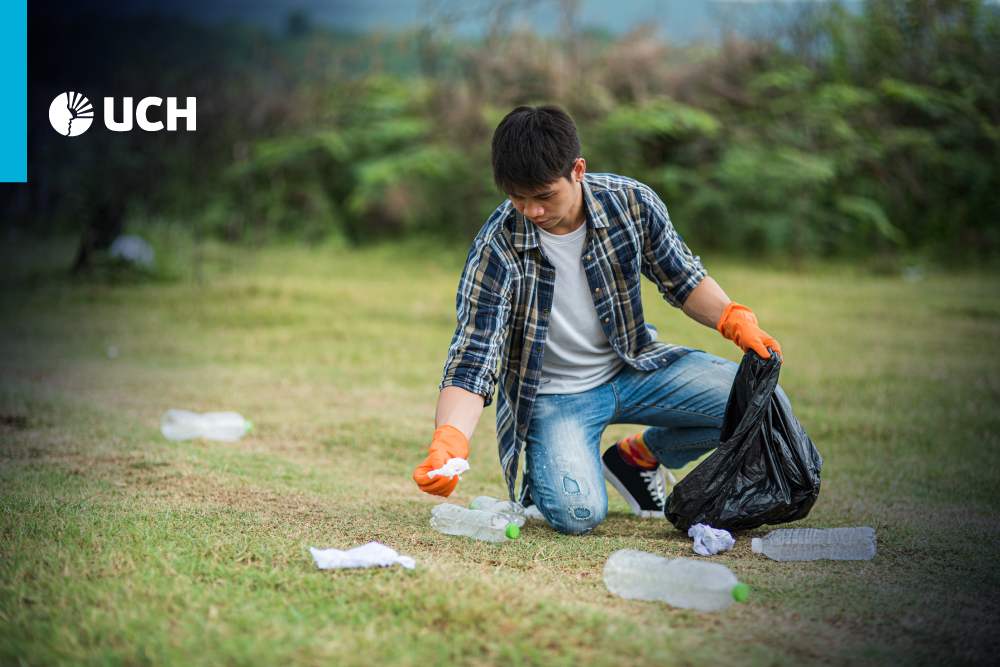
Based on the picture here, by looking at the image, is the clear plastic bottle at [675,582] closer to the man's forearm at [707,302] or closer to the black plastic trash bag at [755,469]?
the black plastic trash bag at [755,469]

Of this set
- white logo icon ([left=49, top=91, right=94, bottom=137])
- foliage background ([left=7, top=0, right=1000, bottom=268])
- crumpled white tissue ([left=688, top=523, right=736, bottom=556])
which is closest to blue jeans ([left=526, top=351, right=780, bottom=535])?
crumpled white tissue ([left=688, top=523, right=736, bottom=556])

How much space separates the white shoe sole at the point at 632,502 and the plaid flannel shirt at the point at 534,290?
0.39 m

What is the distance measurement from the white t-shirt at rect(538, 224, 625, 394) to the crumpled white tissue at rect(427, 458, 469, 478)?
0.67 metres

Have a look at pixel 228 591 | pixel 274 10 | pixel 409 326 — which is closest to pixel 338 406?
pixel 409 326

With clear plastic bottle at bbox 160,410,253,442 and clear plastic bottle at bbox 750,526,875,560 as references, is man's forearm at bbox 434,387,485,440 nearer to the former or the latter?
clear plastic bottle at bbox 750,526,875,560

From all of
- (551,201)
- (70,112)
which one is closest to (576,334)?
(551,201)

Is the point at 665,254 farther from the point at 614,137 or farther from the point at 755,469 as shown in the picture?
the point at 614,137

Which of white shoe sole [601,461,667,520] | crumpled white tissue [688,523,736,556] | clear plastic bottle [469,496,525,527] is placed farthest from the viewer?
white shoe sole [601,461,667,520]

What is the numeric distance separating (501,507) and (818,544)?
113 cm

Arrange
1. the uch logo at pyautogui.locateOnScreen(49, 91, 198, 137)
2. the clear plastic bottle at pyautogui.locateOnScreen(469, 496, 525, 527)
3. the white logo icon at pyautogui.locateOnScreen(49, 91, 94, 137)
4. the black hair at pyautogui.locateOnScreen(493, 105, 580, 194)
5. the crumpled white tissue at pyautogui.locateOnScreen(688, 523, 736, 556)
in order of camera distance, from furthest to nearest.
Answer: the white logo icon at pyautogui.locateOnScreen(49, 91, 94, 137), the uch logo at pyautogui.locateOnScreen(49, 91, 198, 137), the clear plastic bottle at pyautogui.locateOnScreen(469, 496, 525, 527), the crumpled white tissue at pyautogui.locateOnScreen(688, 523, 736, 556), the black hair at pyautogui.locateOnScreen(493, 105, 580, 194)

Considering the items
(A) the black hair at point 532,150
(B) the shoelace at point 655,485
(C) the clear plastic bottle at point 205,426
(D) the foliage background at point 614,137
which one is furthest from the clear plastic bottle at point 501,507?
(D) the foliage background at point 614,137

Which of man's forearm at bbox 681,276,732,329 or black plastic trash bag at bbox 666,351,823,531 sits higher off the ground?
man's forearm at bbox 681,276,732,329

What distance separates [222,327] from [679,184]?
575cm

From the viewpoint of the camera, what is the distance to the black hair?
3.18m
